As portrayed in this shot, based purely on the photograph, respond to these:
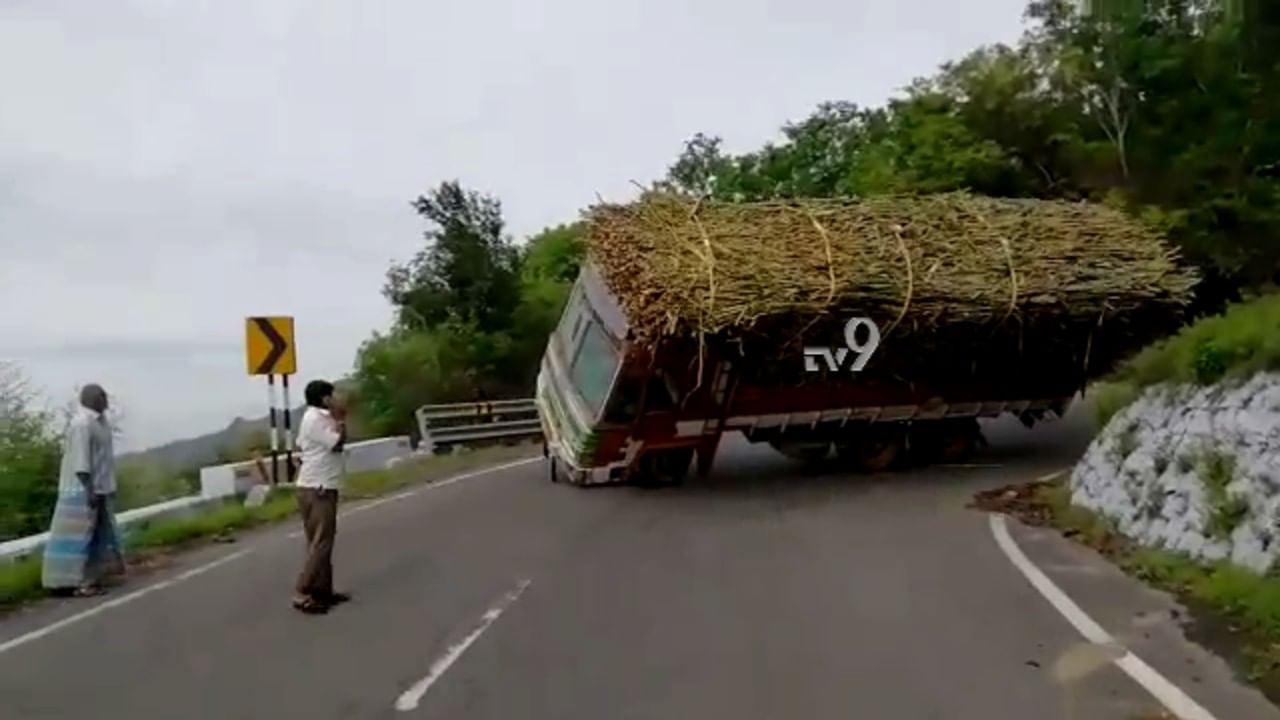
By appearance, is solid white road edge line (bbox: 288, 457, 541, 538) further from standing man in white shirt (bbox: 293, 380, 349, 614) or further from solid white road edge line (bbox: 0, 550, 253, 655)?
standing man in white shirt (bbox: 293, 380, 349, 614)

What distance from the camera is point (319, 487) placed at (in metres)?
10.7

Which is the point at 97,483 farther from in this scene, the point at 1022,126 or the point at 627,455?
the point at 1022,126

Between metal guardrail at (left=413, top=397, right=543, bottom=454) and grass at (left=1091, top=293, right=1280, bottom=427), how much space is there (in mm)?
15623

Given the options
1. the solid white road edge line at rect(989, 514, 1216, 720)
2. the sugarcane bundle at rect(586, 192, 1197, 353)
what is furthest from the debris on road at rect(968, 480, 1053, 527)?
the sugarcane bundle at rect(586, 192, 1197, 353)

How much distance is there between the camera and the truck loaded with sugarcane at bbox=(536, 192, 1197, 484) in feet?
56.9

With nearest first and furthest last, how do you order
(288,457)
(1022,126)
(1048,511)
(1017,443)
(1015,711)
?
(1015,711) → (1048,511) → (288,457) → (1017,443) → (1022,126)

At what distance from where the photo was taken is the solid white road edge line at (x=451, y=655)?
7.61 metres

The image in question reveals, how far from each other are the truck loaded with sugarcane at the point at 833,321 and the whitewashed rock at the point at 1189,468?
4.00 meters

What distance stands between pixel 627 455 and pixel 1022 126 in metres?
16.8

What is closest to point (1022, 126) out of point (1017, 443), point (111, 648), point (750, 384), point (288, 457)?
point (1017, 443)

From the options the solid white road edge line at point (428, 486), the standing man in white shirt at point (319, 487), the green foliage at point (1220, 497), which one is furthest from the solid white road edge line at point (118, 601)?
the green foliage at point (1220, 497)

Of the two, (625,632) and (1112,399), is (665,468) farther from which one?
(625,632)

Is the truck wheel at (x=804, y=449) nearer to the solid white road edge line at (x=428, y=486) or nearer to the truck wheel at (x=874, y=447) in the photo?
the truck wheel at (x=874, y=447)

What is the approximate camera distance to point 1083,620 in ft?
30.5
